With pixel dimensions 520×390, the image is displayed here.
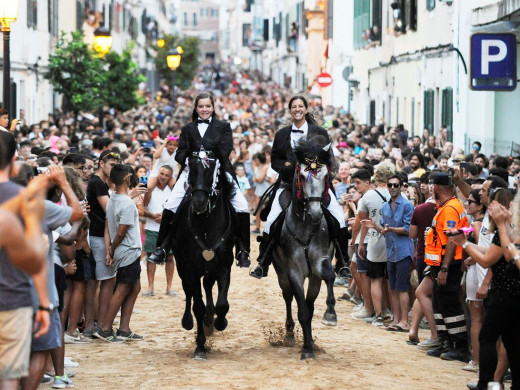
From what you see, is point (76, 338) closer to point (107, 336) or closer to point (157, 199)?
point (107, 336)

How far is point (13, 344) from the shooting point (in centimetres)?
700

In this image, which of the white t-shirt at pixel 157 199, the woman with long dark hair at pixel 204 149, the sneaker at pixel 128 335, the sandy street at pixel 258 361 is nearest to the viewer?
the sandy street at pixel 258 361

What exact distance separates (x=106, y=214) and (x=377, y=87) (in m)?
32.6

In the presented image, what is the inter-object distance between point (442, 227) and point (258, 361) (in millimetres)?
2258

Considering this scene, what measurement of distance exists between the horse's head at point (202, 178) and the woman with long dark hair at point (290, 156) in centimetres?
73

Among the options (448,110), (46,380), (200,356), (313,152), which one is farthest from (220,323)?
(448,110)

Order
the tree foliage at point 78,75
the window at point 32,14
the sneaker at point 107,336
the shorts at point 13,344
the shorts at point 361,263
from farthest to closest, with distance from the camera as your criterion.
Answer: the window at point 32,14 < the tree foliage at point 78,75 < the shorts at point 361,263 < the sneaker at point 107,336 < the shorts at point 13,344

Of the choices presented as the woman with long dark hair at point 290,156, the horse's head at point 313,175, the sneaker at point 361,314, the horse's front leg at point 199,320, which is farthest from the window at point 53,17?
the horse's head at point 313,175

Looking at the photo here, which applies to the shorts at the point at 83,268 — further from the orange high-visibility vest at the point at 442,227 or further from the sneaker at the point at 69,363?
the orange high-visibility vest at the point at 442,227

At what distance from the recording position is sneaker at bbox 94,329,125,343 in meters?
12.9

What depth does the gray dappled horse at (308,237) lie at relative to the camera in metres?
11.3

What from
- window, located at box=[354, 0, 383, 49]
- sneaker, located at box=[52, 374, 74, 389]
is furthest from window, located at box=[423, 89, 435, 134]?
sneaker, located at box=[52, 374, 74, 389]

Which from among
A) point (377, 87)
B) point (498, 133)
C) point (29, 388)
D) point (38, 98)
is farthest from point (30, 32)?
point (29, 388)

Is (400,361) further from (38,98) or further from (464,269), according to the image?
(38,98)
